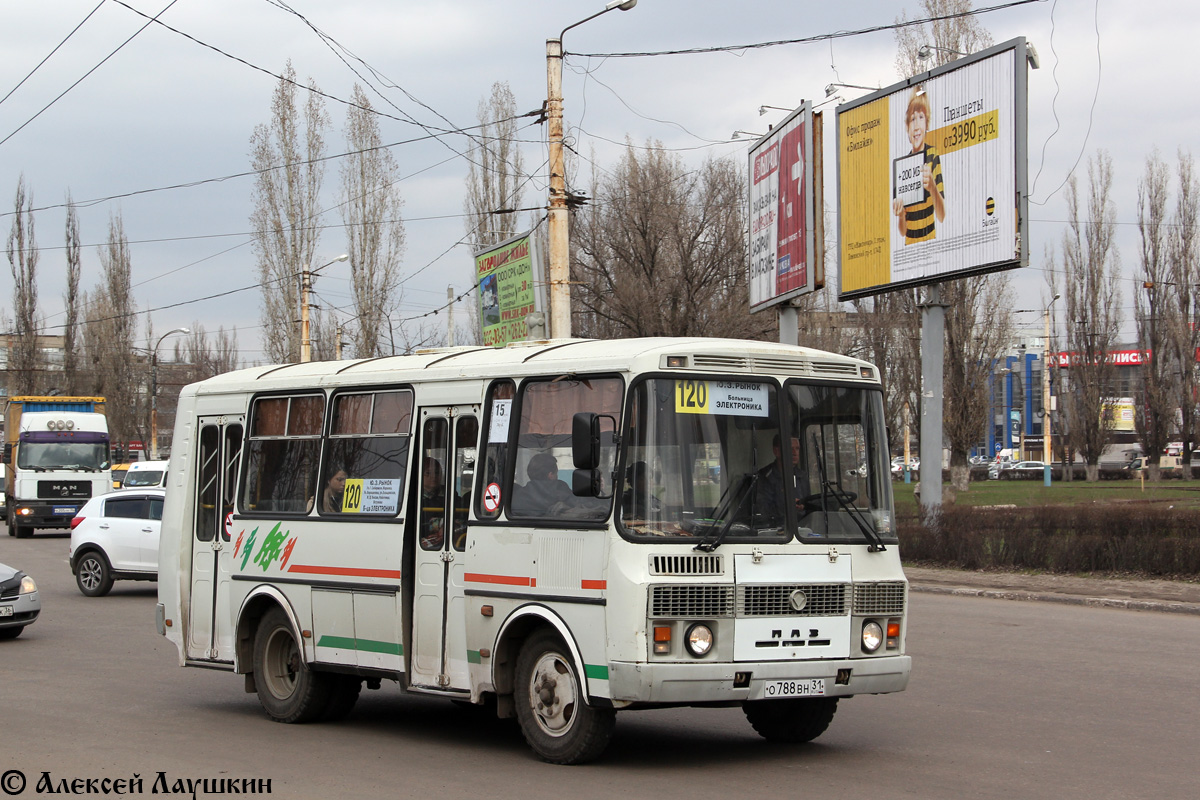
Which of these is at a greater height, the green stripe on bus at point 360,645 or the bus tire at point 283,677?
the green stripe on bus at point 360,645

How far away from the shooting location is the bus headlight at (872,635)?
8047mm

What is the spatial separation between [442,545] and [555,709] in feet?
4.86

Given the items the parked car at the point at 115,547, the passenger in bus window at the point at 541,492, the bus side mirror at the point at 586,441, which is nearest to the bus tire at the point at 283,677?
the passenger in bus window at the point at 541,492

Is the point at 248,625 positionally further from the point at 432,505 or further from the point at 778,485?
the point at 778,485

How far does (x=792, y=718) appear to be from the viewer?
8.73 metres

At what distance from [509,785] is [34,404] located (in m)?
37.6

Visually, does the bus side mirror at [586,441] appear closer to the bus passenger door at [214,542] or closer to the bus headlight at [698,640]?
the bus headlight at [698,640]

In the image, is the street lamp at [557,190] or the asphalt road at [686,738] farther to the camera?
the street lamp at [557,190]

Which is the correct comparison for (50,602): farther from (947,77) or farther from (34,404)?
(34,404)

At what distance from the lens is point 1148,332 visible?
5934 cm

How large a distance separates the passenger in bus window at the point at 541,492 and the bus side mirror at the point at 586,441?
0.50 m

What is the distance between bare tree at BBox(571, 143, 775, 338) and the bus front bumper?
29645 mm

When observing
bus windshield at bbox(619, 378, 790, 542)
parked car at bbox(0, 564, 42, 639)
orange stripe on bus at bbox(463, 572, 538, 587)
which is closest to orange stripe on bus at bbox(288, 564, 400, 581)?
orange stripe on bus at bbox(463, 572, 538, 587)

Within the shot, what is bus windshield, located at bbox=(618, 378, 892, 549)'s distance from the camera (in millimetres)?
7633
